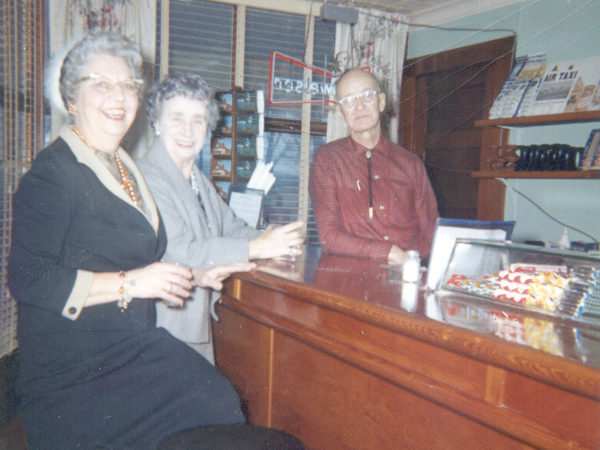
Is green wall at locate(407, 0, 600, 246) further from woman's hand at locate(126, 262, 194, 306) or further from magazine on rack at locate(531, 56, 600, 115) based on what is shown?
woman's hand at locate(126, 262, 194, 306)

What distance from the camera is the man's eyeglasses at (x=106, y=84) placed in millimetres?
1142

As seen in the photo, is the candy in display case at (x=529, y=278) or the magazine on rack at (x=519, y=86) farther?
the magazine on rack at (x=519, y=86)

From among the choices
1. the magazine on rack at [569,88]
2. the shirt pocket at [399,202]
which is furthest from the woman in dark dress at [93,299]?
the magazine on rack at [569,88]

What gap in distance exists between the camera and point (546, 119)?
262 cm

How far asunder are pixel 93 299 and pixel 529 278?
98cm

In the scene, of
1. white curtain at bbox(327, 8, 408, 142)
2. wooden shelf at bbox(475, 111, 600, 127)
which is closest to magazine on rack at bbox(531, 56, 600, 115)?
wooden shelf at bbox(475, 111, 600, 127)

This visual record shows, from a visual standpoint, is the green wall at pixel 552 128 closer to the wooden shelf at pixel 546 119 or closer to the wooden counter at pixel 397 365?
the wooden shelf at pixel 546 119

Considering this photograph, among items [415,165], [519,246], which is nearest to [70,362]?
[519,246]

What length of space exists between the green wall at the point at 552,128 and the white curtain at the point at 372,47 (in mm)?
677

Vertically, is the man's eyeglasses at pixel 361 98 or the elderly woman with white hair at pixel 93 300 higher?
the man's eyeglasses at pixel 361 98

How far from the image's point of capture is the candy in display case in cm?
88

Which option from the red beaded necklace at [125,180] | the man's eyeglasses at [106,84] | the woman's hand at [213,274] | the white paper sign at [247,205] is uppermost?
the man's eyeglasses at [106,84]

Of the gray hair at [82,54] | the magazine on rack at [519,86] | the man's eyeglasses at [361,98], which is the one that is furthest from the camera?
the magazine on rack at [519,86]

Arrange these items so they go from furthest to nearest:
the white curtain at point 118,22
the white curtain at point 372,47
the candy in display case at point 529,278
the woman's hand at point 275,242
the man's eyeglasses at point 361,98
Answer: the white curtain at point 372,47, the white curtain at point 118,22, the man's eyeglasses at point 361,98, the woman's hand at point 275,242, the candy in display case at point 529,278
